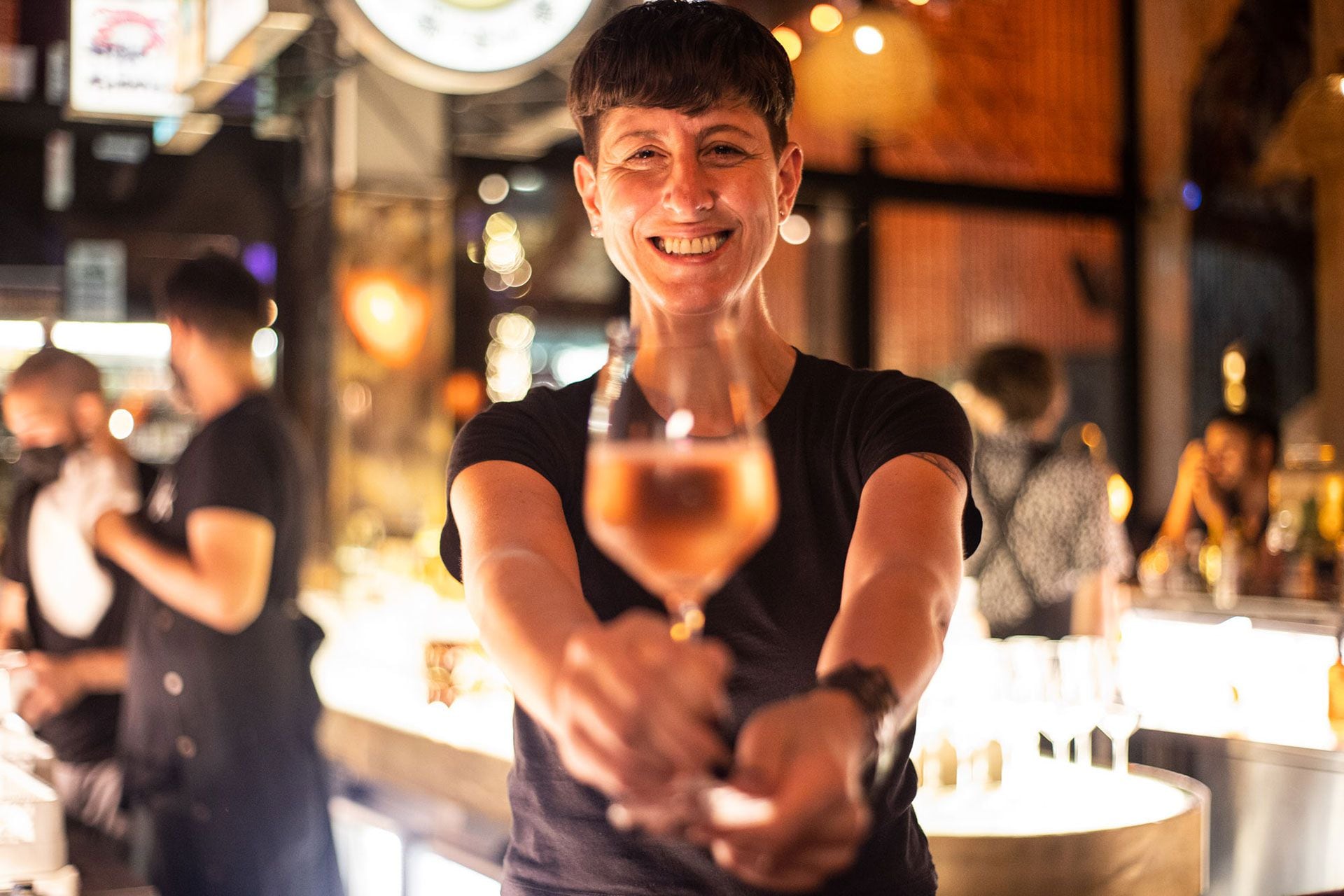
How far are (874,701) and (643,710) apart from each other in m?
0.18

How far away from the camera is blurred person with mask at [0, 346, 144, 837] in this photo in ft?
10.2

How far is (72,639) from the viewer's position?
3.21m

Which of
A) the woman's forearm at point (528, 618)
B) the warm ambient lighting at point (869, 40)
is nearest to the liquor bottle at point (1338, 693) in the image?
the warm ambient lighting at point (869, 40)

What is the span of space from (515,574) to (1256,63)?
7916mm

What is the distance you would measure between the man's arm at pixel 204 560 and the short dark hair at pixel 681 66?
5.85 feet

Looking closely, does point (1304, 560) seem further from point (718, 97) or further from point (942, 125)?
point (718, 97)

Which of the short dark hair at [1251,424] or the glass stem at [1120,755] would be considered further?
the short dark hair at [1251,424]

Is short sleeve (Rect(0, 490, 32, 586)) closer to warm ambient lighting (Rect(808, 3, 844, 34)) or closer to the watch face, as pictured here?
the watch face

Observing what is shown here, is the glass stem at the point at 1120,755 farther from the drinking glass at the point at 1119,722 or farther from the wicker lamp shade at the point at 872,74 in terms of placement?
the wicker lamp shade at the point at 872,74

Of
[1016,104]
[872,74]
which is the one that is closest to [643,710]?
[872,74]

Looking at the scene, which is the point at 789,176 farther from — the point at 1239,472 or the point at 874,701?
the point at 1239,472

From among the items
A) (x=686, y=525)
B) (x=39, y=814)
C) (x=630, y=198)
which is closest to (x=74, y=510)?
(x=39, y=814)

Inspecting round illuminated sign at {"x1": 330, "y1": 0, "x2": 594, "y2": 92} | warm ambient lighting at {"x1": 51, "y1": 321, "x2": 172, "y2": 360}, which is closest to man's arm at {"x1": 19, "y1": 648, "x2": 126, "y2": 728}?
round illuminated sign at {"x1": 330, "y1": 0, "x2": 594, "y2": 92}

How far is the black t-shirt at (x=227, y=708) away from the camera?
9.17 feet
